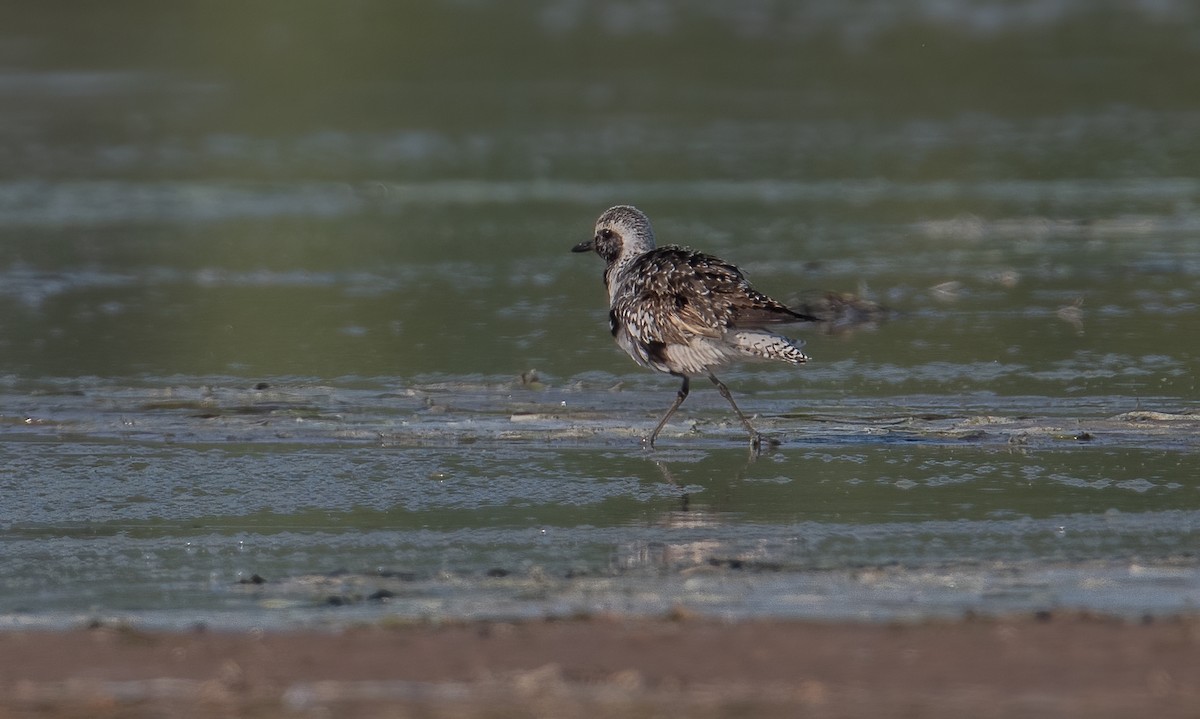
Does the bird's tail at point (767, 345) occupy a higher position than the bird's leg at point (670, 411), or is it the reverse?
the bird's tail at point (767, 345)

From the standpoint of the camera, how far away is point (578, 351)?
12281 mm

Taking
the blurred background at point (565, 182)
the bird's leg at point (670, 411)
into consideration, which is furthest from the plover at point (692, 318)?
the blurred background at point (565, 182)

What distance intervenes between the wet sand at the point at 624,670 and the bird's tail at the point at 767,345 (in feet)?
10.3

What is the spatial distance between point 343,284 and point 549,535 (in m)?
7.33

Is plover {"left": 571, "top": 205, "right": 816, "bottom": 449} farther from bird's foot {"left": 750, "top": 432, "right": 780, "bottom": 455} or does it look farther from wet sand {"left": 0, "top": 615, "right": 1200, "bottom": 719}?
wet sand {"left": 0, "top": 615, "right": 1200, "bottom": 719}

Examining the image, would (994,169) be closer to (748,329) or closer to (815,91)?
(815,91)

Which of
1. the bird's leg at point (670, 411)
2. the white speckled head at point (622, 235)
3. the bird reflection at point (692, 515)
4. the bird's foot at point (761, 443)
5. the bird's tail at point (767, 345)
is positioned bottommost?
the bird reflection at point (692, 515)

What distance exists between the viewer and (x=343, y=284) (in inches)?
595

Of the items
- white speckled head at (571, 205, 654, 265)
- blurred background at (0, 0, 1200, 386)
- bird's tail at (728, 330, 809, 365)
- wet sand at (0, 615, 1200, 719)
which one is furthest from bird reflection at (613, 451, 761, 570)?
blurred background at (0, 0, 1200, 386)

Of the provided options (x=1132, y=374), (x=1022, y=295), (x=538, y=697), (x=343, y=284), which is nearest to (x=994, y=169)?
(x=1022, y=295)

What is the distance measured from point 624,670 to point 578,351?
6232 millimetres

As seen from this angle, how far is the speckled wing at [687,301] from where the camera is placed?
9836mm

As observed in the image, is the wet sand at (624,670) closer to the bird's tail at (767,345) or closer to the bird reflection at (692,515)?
the bird reflection at (692,515)

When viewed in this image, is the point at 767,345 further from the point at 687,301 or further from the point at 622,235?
the point at 622,235
